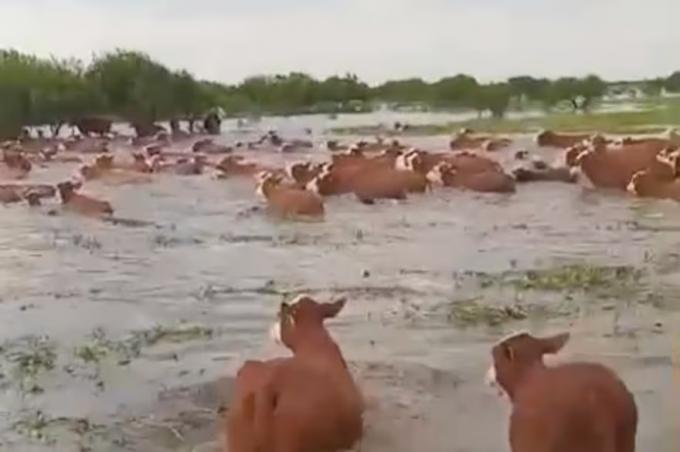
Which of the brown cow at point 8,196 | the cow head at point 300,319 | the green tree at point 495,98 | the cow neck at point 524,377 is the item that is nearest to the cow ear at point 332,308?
the cow head at point 300,319

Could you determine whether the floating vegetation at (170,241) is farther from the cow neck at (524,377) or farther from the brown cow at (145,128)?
the cow neck at (524,377)

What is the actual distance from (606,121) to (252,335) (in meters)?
0.62

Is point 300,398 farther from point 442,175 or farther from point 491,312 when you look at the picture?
point 442,175

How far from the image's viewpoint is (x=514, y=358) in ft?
4.69

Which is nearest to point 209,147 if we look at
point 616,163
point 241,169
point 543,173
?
point 241,169

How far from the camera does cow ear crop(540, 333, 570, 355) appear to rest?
1.43m

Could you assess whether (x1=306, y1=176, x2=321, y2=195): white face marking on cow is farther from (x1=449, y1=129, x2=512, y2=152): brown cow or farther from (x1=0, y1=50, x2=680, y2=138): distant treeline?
(x1=449, y1=129, x2=512, y2=152): brown cow

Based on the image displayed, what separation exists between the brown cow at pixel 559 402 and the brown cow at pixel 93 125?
66 centimetres

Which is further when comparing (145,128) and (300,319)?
(145,128)

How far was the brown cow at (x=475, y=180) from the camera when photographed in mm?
1533

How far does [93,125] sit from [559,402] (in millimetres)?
789

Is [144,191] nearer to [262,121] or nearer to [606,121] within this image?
[262,121]

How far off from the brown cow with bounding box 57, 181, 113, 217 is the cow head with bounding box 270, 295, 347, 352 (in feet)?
1.01

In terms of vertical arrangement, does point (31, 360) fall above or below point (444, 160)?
below
